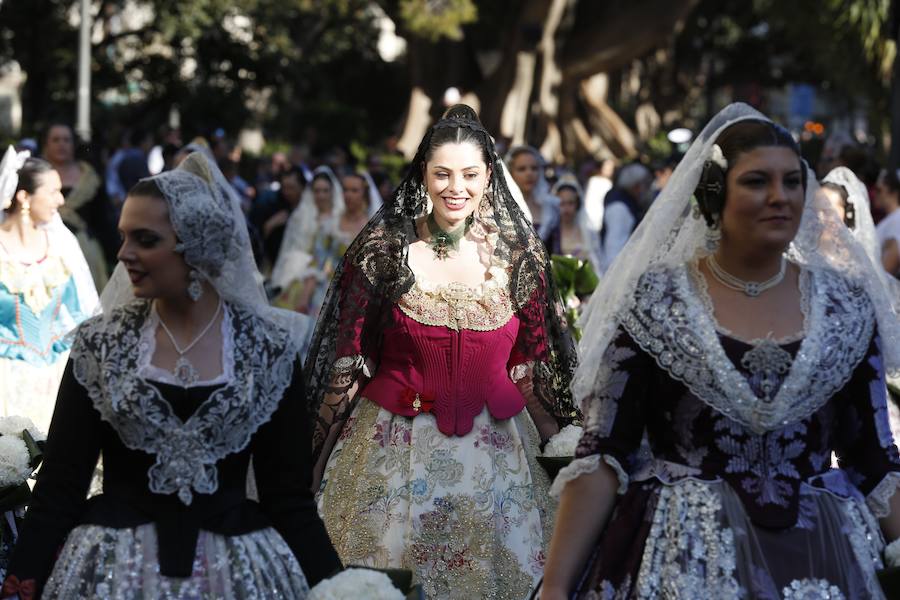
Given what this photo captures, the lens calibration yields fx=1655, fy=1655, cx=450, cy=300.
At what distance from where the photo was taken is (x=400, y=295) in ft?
20.4

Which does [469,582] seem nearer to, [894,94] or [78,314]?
[78,314]

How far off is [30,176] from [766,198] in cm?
563

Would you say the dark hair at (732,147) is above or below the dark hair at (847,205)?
above

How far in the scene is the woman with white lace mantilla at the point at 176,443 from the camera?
387 centimetres

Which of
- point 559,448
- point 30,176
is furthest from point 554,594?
point 30,176

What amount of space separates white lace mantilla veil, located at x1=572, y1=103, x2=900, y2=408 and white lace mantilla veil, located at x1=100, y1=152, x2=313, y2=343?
82 centimetres

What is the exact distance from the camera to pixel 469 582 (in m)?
6.02

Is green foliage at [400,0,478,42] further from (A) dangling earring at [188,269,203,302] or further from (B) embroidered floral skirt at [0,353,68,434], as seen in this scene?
(A) dangling earring at [188,269,203,302]

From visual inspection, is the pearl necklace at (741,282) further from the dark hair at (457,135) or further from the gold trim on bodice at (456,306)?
the dark hair at (457,135)

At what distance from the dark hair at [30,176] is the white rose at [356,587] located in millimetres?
5245

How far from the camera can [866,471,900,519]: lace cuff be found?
392 cm

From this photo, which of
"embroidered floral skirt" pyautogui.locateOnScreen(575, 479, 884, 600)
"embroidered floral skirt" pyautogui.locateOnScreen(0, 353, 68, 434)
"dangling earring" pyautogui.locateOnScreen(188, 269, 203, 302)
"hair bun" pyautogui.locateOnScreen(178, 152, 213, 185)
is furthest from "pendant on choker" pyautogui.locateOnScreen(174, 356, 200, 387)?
"embroidered floral skirt" pyautogui.locateOnScreen(0, 353, 68, 434)

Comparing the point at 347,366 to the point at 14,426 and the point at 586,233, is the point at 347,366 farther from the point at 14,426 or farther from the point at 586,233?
the point at 586,233

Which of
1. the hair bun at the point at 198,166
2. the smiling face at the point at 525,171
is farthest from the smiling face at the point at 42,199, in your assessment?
the hair bun at the point at 198,166
